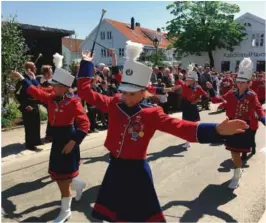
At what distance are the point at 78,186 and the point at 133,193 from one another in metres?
2.18

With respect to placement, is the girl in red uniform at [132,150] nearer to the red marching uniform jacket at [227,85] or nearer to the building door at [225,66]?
the red marching uniform jacket at [227,85]

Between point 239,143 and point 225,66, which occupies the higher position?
point 225,66

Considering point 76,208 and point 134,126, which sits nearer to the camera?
point 134,126

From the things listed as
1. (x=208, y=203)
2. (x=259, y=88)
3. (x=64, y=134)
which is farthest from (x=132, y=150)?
(x=259, y=88)

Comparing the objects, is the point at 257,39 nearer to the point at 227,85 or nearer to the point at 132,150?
the point at 227,85

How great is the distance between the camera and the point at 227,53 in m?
44.8

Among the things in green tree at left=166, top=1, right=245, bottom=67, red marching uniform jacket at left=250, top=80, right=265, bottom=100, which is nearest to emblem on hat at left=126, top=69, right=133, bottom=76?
red marching uniform jacket at left=250, top=80, right=265, bottom=100

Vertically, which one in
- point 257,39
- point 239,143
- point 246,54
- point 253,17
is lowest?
point 239,143

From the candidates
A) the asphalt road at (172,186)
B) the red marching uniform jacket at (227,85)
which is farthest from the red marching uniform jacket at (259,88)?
the asphalt road at (172,186)

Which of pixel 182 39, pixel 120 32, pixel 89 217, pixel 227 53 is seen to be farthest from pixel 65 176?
pixel 120 32

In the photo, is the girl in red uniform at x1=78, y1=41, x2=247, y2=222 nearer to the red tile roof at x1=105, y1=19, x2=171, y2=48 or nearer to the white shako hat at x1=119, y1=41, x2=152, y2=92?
the white shako hat at x1=119, y1=41, x2=152, y2=92

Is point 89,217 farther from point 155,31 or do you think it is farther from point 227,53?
point 155,31

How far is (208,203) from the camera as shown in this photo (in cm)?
568

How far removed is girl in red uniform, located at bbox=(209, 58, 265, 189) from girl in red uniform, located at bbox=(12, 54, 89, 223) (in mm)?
2745
